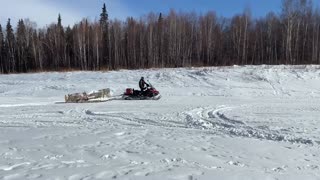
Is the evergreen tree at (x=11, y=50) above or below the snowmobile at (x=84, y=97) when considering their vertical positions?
above

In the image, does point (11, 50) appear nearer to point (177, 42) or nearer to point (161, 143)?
point (177, 42)

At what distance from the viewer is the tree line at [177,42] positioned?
2603 inches

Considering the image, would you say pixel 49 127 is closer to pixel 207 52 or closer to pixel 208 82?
pixel 208 82

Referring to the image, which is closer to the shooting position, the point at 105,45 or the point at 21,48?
the point at 105,45

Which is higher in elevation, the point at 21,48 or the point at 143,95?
the point at 21,48

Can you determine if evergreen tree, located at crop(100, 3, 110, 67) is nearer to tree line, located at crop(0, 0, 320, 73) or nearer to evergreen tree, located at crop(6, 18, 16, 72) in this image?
tree line, located at crop(0, 0, 320, 73)

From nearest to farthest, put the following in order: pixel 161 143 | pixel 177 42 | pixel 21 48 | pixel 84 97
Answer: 1. pixel 161 143
2. pixel 84 97
3. pixel 177 42
4. pixel 21 48

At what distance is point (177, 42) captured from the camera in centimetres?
6806

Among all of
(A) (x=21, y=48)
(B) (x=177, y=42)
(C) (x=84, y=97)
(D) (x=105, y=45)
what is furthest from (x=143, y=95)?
(A) (x=21, y=48)

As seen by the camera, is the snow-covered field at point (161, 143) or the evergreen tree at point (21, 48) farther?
the evergreen tree at point (21, 48)

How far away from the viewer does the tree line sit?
66.1 m

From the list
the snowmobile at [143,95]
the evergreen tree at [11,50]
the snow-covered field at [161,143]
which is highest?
the evergreen tree at [11,50]

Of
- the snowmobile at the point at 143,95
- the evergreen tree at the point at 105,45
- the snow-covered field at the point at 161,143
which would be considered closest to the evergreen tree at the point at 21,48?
the evergreen tree at the point at 105,45

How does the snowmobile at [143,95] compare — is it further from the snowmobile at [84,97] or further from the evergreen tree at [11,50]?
the evergreen tree at [11,50]
